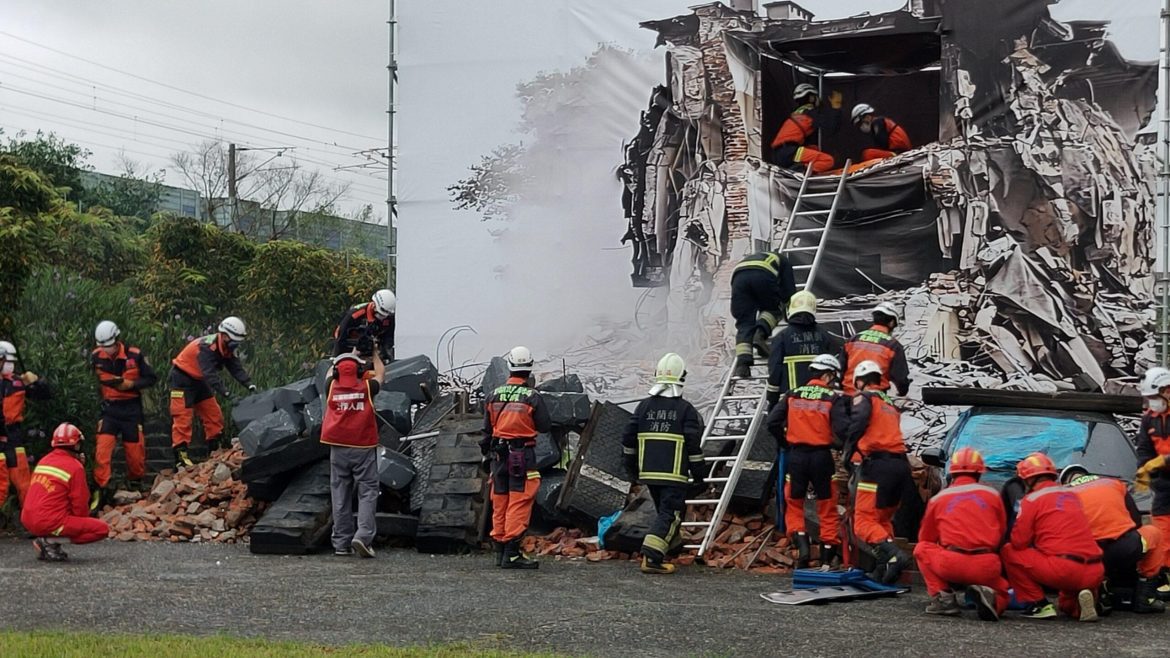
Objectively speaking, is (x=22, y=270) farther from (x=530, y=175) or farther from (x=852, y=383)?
(x=852, y=383)

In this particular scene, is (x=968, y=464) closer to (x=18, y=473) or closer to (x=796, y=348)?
(x=796, y=348)

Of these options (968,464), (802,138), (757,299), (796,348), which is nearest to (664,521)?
(796,348)

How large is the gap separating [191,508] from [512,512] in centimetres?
436

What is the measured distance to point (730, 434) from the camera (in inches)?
549

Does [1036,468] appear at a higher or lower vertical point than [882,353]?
lower

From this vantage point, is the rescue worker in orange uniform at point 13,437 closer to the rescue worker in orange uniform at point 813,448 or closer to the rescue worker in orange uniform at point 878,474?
the rescue worker in orange uniform at point 813,448

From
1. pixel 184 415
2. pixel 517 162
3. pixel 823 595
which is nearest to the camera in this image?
pixel 823 595

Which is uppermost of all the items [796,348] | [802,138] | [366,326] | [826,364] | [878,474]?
[802,138]

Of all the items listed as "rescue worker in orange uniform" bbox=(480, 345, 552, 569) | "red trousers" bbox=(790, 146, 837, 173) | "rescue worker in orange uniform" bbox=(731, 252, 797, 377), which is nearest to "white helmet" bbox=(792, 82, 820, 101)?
"red trousers" bbox=(790, 146, 837, 173)

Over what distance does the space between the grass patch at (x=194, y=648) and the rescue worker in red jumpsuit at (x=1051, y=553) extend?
3399 mm

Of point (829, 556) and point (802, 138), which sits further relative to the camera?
point (802, 138)

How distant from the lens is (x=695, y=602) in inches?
366

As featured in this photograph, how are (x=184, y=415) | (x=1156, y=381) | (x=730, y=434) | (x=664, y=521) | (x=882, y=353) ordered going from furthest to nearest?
(x=184, y=415) → (x=730, y=434) → (x=882, y=353) → (x=664, y=521) → (x=1156, y=381)

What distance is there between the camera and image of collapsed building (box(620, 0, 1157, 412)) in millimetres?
13227
